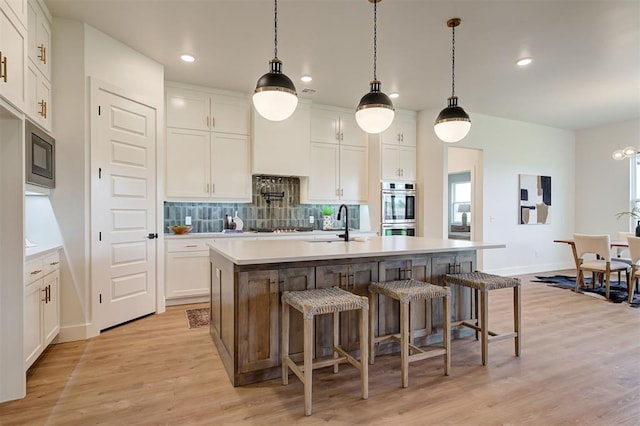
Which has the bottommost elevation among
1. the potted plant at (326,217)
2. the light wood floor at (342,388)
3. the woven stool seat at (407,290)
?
the light wood floor at (342,388)

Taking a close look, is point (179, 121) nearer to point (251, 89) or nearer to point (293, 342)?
point (251, 89)

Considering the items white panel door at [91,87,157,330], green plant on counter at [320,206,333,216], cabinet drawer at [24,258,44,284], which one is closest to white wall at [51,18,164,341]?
white panel door at [91,87,157,330]

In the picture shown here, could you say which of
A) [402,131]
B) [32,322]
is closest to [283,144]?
[402,131]

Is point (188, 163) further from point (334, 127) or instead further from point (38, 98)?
point (334, 127)

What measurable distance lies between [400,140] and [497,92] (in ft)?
4.96

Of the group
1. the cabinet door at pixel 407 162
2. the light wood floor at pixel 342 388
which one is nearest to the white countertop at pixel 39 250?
the light wood floor at pixel 342 388

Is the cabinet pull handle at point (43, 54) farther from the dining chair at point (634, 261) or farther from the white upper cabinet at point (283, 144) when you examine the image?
the dining chair at point (634, 261)

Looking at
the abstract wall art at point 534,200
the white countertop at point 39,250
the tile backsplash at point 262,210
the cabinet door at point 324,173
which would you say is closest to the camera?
the white countertop at point 39,250

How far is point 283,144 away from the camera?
494cm

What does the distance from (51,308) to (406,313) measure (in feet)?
9.13

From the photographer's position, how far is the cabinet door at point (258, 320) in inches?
89.7

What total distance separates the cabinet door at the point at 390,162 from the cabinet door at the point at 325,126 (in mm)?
779

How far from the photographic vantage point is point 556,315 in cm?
390

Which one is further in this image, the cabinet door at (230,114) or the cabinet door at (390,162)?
the cabinet door at (390,162)
